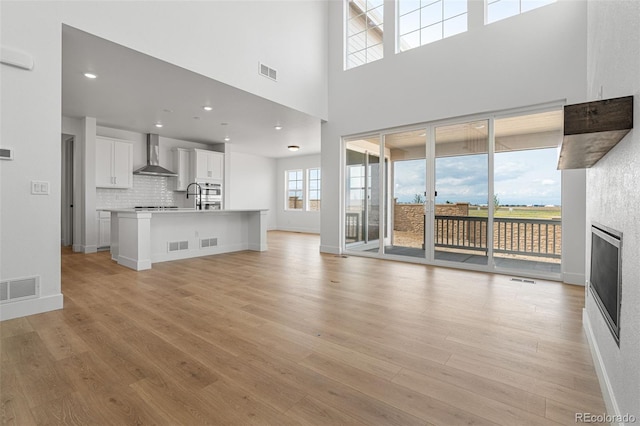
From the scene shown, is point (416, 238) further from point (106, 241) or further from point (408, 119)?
point (106, 241)

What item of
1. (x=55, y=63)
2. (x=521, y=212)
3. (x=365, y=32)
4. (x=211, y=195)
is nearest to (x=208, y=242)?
(x=211, y=195)

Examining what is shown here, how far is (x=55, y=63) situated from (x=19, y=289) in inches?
80.6

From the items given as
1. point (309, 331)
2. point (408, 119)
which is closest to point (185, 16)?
point (408, 119)

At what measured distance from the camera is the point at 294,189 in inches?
433

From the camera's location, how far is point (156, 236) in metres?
5.03

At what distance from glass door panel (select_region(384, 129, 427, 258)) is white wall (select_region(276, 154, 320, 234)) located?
15.5ft

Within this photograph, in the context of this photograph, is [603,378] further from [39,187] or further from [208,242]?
[208,242]

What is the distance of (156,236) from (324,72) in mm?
4408

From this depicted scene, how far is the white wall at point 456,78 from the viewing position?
3.89 meters

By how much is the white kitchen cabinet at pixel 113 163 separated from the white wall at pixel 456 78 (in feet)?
14.7

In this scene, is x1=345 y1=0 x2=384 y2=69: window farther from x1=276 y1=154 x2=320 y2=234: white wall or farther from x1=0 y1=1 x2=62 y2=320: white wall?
x1=0 y1=1 x2=62 y2=320: white wall

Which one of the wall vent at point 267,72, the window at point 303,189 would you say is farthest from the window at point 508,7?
the window at point 303,189

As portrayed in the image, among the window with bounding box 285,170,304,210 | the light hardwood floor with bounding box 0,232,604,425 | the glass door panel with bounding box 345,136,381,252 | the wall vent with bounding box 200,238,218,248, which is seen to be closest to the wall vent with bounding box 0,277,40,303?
the light hardwood floor with bounding box 0,232,604,425

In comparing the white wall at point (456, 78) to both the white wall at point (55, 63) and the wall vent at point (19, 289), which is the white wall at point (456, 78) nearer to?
the white wall at point (55, 63)
